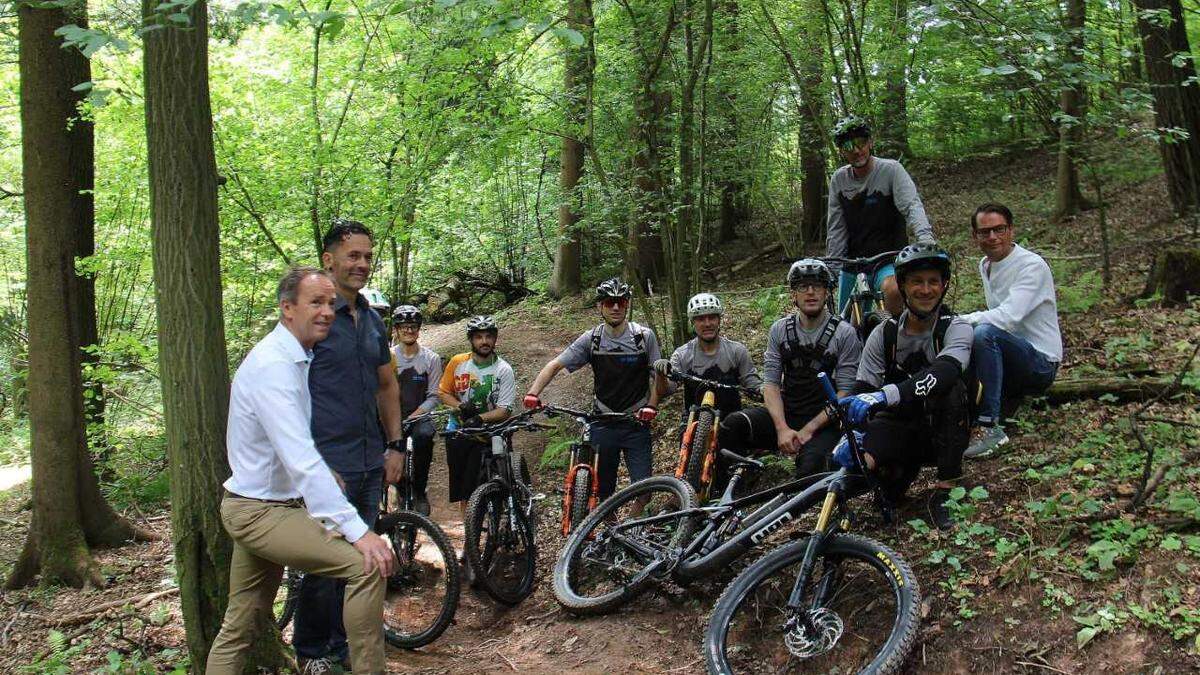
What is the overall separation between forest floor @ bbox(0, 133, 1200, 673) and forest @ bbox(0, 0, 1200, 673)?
24 mm

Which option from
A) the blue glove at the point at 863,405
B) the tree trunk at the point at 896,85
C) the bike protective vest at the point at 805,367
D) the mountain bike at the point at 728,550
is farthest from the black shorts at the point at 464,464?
the tree trunk at the point at 896,85

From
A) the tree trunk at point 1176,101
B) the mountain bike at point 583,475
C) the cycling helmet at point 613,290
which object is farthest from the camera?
the tree trunk at point 1176,101

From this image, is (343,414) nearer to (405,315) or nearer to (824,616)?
(824,616)

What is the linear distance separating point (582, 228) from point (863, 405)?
7.94 metres

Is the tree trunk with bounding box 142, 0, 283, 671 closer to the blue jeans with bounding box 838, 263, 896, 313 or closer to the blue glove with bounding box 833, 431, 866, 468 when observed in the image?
Result: the blue glove with bounding box 833, 431, 866, 468

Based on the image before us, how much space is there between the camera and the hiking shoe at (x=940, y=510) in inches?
187

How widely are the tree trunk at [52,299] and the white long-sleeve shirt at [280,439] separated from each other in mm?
5269

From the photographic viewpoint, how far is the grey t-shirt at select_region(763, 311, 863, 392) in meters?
5.80

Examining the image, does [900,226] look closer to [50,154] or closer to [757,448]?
[757,448]

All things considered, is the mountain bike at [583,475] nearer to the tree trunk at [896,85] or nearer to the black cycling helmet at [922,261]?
the black cycling helmet at [922,261]

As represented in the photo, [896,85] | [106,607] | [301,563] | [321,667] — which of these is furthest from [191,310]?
[896,85]

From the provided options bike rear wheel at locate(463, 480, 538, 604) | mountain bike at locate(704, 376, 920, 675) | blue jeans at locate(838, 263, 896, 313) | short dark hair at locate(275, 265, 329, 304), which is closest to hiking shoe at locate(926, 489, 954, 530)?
mountain bike at locate(704, 376, 920, 675)

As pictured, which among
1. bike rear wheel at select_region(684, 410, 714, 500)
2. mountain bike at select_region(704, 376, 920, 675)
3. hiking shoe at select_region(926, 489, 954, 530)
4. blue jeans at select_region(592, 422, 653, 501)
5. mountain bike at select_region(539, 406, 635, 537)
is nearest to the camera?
mountain bike at select_region(704, 376, 920, 675)

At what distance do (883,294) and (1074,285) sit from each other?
155 inches
